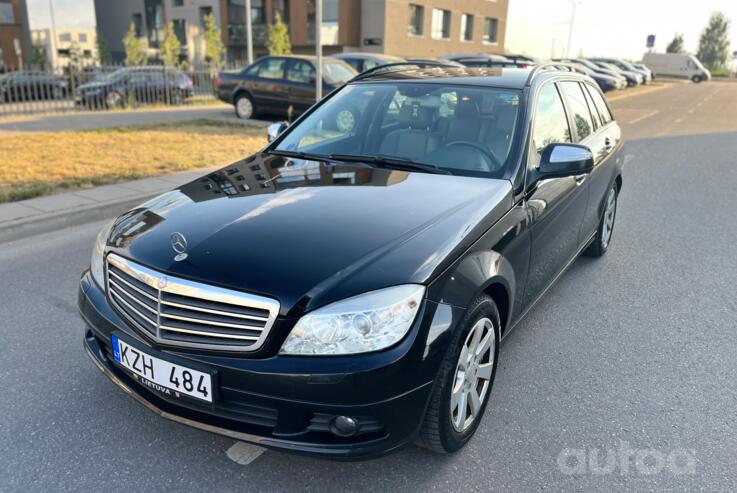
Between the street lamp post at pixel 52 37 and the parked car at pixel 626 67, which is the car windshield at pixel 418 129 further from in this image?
the street lamp post at pixel 52 37

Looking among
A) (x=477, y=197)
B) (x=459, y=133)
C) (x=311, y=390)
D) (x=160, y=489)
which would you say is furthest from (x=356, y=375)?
(x=459, y=133)

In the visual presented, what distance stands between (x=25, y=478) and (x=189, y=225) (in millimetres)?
1278

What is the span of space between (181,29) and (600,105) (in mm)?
48713

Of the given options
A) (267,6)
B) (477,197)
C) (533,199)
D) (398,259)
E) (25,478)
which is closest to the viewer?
(398,259)

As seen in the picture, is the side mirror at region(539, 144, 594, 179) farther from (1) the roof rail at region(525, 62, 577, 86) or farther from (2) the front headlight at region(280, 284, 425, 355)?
(2) the front headlight at region(280, 284, 425, 355)

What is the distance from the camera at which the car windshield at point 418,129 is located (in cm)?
342

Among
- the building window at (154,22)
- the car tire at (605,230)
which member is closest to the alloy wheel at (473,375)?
the car tire at (605,230)

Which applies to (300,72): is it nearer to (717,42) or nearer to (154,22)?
(154,22)

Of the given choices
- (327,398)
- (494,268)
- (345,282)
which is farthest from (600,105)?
(327,398)

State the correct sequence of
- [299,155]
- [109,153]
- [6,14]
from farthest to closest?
[6,14] < [109,153] < [299,155]

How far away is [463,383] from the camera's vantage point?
2.62 m

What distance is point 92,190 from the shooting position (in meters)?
7.15

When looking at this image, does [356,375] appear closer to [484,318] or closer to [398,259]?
[398,259]

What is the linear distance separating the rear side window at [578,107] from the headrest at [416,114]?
117 cm
